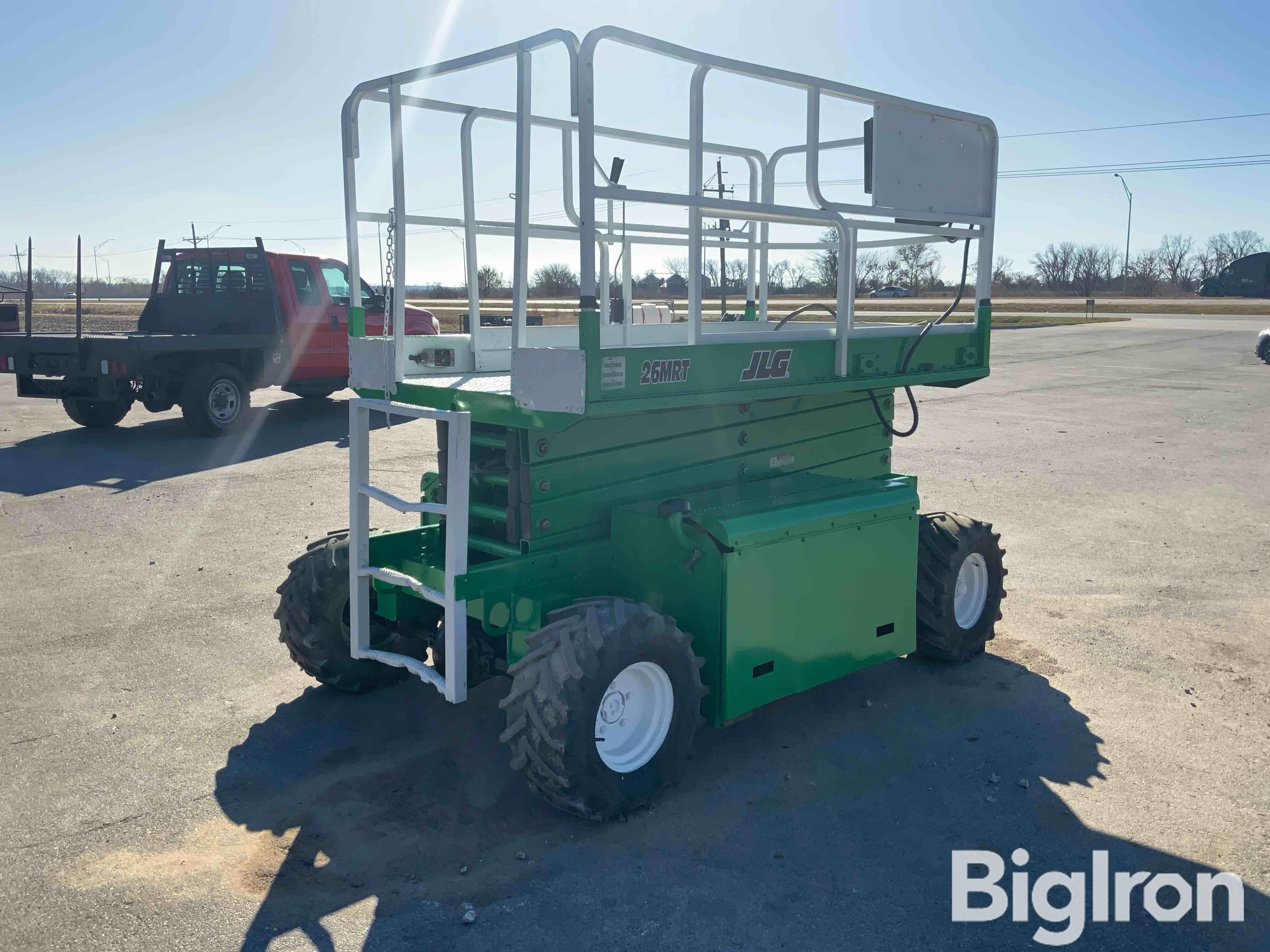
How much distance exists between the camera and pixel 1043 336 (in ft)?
107

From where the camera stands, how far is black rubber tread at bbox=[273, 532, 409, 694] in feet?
15.6

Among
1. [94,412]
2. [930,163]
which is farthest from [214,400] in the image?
[930,163]

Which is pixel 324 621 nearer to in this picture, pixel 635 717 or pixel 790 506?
pixel 635 717

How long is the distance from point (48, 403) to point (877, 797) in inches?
614

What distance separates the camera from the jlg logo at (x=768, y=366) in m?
4.30

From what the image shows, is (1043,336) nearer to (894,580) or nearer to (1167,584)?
(1167,584)

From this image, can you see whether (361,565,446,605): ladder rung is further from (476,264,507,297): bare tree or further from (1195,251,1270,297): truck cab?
(1195,251,1270,297): truck cab

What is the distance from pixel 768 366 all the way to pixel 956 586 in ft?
5.87

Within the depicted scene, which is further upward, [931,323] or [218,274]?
[218,274]

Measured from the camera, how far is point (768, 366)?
4.38 m

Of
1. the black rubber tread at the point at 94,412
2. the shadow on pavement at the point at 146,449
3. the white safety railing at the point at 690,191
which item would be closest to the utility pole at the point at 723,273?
the white safety railing at the point at 690,191

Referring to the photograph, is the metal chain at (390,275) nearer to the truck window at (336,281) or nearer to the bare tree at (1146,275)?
the truck window at (336,281)

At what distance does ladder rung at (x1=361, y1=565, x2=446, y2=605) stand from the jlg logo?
148 centimetres

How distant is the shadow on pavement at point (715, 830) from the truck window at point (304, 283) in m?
9.63
